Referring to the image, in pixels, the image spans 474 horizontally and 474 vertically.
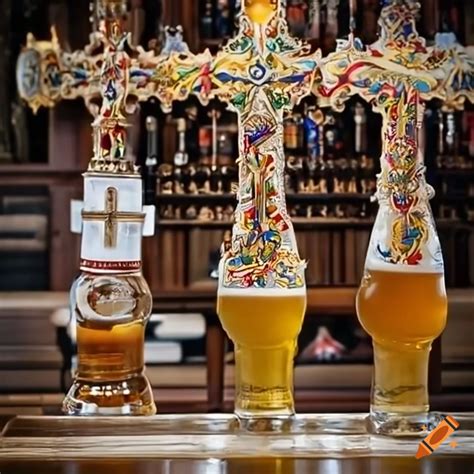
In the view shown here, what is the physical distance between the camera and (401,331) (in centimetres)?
71

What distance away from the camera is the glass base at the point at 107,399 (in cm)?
78

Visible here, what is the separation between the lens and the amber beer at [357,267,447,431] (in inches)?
28.0

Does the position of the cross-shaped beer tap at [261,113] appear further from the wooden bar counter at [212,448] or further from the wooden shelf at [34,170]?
the wooden shelf at [34,170]

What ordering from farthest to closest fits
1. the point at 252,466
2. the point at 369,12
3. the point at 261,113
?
the point at 369,12, the point at 261,113, the point at 252,466

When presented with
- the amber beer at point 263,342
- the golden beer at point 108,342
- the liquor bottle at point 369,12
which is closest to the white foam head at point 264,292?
the amber beer at point 263,342

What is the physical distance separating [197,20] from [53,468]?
1.17m

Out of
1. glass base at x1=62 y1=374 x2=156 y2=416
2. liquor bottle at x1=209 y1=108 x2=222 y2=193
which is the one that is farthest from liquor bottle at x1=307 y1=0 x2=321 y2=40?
glass base at x1=62 y1=374 x2=156 y2=416

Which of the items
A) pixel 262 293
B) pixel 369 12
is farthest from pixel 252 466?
pixel 369 12

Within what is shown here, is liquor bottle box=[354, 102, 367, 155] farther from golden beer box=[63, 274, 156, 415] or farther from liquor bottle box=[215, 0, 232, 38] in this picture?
golden beer box=[63, 274, 156, 415]

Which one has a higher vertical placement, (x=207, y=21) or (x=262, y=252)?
(x=207, y=21)

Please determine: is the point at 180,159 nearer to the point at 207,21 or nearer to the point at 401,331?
the point at 207,21

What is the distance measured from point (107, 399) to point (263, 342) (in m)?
0.18

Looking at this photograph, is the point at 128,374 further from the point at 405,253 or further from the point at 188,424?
the point at 405,253

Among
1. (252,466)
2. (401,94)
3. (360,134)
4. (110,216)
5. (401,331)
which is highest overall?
(360,134)
